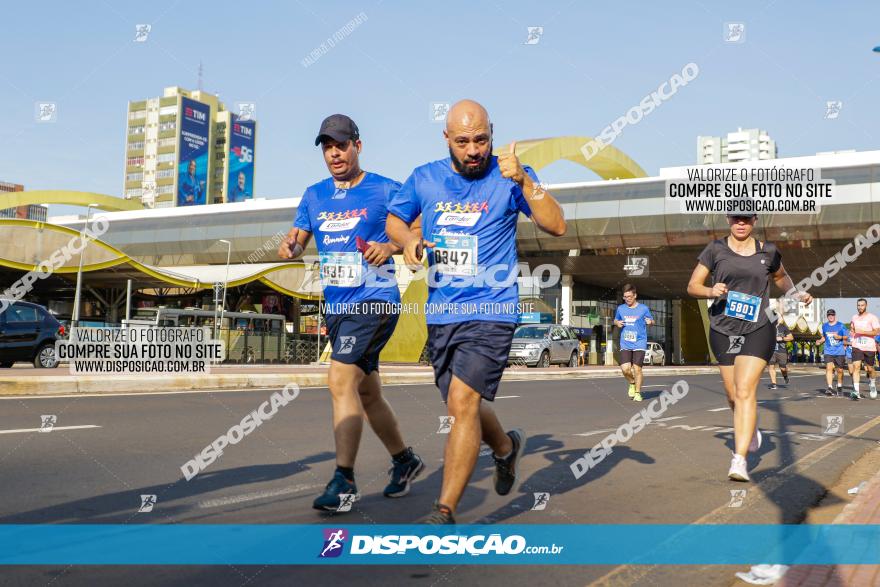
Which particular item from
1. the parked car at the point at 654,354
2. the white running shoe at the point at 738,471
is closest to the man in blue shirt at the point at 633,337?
the white running shoe at the point at 738,471

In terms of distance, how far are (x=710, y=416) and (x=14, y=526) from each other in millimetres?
9646

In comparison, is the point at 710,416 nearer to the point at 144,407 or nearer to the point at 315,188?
the point at 144,407

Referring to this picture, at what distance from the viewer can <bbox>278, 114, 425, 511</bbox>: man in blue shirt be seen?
15.1 feet

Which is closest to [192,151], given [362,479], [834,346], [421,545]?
[834,346]

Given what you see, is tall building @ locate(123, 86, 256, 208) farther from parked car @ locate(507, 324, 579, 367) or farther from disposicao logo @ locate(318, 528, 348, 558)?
disposicao logo @ locate(318, 528, 348, 558)

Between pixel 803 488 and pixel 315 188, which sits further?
pixel 803 488

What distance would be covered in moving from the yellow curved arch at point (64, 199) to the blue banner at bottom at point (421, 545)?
73.8 m

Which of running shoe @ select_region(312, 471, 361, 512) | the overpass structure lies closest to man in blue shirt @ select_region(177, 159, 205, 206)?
the overpass structure

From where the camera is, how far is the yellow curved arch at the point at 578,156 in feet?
169

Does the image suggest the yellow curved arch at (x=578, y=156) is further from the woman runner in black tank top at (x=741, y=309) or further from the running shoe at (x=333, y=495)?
the running shoe at (x=333, y=495)

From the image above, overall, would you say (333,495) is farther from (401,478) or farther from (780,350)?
(780,350)

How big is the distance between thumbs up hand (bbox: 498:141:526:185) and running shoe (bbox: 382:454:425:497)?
1.93 m

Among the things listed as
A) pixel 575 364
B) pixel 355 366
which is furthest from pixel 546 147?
pixel 355 366

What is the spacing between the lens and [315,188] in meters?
4.98
